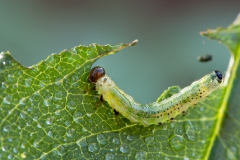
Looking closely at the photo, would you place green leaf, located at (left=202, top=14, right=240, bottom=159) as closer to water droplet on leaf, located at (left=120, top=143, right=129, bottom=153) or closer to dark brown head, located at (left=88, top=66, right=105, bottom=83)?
water droplet on leaf, located at (left=120, top=143, right=129, bottom=153)

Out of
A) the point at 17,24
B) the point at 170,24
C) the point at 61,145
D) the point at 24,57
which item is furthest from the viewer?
the point at 170,24

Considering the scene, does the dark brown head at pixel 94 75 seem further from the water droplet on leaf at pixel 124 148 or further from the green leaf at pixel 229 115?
the green leaf at pixel 229 115

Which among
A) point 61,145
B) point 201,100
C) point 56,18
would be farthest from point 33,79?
point 56,18

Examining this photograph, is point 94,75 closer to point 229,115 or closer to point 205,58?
point 229,115

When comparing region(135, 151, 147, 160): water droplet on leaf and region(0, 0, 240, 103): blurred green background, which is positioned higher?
region(0, 0, 240, 103): blurred green background

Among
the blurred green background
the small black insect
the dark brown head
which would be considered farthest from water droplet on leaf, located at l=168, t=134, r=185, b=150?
the small black insect

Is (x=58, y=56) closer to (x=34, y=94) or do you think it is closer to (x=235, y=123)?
(x=34, y=94)

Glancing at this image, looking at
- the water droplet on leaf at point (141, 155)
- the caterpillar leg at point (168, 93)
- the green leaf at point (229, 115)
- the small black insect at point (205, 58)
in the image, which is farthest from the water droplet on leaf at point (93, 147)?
the small black insect at point (205, 58)
